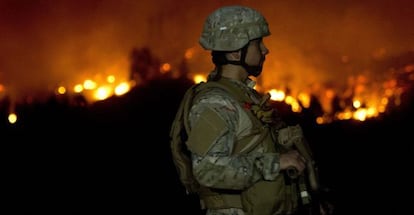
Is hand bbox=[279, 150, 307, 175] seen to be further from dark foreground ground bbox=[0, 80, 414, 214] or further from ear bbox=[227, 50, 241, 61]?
dark foreground ground bbox=[0, 80, 414, 214]

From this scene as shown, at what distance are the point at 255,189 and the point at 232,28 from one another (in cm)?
124

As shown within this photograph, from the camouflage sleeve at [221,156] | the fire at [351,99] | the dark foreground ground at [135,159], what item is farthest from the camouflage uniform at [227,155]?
the fire at [351,99]

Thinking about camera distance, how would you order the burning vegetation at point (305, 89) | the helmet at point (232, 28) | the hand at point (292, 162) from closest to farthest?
the hand at point (292, 162)
the helmet at point (232, 28)
the burning vegetation at point (305, 89)

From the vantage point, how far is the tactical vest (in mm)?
4918

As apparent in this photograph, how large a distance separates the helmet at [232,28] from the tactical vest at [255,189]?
30 centimetres

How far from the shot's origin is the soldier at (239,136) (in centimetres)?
472

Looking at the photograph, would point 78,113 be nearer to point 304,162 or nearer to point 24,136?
point 24,136

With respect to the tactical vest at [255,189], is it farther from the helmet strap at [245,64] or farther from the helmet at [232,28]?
the helmet at [232,28]

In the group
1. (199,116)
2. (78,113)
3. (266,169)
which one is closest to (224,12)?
(199,116)

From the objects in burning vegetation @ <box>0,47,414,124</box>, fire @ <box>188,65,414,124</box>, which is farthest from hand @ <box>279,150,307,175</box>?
fire @ <box>188,65,414,124</box>

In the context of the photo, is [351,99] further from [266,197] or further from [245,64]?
[266,197]

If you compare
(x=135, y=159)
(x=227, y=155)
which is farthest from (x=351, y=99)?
(x=227, y=155)

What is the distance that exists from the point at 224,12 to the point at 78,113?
3947cm

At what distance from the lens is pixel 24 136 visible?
1471 inches
